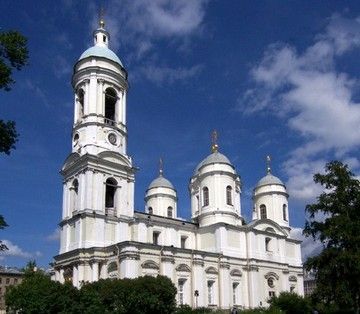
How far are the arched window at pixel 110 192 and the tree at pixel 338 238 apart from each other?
18.7 m

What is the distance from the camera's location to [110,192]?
1864 inches

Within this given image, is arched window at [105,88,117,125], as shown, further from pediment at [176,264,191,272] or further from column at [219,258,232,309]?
column at [219,258,232,309]

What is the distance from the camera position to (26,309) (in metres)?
29.7

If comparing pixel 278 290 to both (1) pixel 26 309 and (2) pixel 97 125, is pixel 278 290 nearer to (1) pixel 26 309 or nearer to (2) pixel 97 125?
(2) pixel 97 125

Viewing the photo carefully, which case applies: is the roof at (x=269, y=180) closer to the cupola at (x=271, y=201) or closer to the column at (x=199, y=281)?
the cupola at (x=271, y=201)

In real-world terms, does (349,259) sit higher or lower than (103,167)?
lower

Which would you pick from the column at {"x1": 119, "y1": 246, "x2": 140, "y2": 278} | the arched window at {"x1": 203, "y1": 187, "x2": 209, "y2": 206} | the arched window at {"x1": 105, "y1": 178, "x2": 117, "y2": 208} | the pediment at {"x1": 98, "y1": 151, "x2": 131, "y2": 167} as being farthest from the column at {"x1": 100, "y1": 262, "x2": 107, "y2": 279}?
the arched window at {"x1": 203, "y1": 187, "x2": 209, "y2": 206}

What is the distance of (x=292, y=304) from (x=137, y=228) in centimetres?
1511

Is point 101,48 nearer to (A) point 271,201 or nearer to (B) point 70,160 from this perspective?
(B) point 70,160

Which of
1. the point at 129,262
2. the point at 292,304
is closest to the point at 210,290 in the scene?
the point at 292,304

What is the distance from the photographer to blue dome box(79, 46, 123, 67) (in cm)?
4916

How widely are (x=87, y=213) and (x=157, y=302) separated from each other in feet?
44.5

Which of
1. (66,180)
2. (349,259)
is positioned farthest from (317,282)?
(66,180)

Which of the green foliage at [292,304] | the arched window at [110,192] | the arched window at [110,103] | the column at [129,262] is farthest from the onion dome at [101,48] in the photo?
the green foliage at [292,304]
